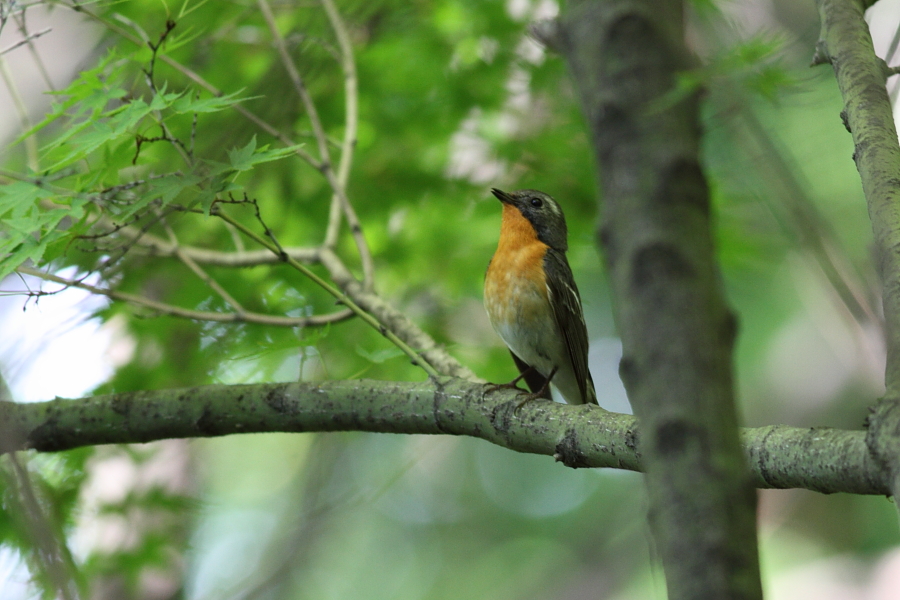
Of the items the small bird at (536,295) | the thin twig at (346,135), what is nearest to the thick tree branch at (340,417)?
the thin twig at (346,135)

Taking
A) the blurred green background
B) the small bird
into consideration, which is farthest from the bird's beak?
the blurred green background

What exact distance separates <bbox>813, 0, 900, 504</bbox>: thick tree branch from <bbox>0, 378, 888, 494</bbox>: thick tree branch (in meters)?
0.78

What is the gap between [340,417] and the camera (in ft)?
8.00

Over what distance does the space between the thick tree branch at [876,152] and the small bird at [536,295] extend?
2.48 m

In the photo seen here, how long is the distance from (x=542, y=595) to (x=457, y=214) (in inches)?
366

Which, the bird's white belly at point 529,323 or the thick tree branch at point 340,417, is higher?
the bird's white belly at point 529,323

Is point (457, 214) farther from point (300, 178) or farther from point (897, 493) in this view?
point (897, 493)

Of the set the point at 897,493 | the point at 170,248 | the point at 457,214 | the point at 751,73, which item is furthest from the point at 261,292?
the point at 897,493

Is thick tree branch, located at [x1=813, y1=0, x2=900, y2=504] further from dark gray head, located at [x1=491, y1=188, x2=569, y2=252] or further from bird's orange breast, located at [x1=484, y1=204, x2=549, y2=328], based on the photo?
dark gray head, located at [x1=491, y1=188, x2=569, y2=252]

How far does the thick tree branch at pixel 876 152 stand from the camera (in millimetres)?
1121

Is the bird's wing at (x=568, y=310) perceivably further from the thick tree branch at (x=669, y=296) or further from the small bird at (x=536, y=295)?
the thick tree branch at (x=669, y=296)

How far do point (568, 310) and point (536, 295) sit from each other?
20 centimetres

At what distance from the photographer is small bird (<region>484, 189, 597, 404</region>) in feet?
13.3

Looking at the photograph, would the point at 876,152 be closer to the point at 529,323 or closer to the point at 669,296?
the point at 669,296
